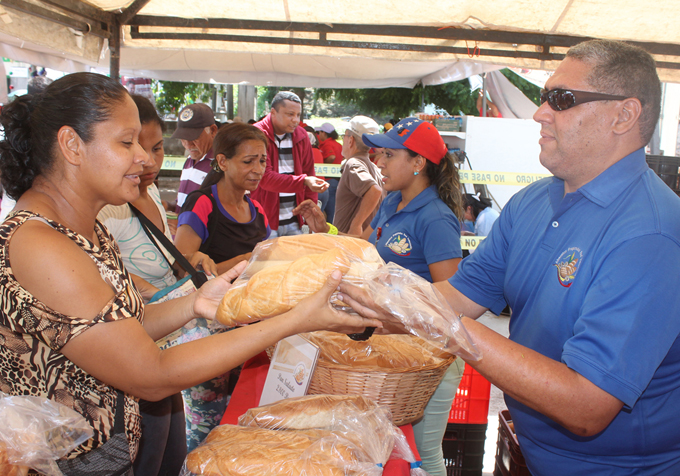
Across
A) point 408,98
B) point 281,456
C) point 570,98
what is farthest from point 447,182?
point 408,98

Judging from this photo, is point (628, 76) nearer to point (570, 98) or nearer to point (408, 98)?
point (570, 98)

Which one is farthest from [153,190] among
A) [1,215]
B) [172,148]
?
[172,148]

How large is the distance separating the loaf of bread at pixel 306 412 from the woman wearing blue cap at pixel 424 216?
0.84 m

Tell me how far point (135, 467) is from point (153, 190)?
1.71 meters

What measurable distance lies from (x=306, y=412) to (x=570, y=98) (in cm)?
138

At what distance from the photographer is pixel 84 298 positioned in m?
1.29

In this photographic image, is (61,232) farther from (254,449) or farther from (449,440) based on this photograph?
(449,440)

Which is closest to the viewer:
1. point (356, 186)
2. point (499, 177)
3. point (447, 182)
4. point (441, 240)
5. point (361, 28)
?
point (441, 240)

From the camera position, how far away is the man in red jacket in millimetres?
4699

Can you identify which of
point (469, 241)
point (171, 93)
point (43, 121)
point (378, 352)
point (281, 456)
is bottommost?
point (469, 241)

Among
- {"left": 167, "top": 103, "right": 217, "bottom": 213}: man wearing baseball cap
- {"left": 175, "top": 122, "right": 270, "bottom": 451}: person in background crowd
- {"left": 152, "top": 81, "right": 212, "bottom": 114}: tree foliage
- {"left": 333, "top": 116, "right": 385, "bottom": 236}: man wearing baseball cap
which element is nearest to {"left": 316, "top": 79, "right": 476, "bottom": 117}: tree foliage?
{"left": 152, "top": 81, "right": 212, "bottom": 114}: tree foliage

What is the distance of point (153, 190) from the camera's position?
9.83ft

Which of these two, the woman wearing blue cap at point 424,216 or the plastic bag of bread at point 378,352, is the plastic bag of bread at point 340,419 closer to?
the plastic bag of bread at point 378,352

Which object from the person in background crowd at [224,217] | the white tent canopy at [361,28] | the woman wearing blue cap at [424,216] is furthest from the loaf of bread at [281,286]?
the white tent canopy at [361,28]
